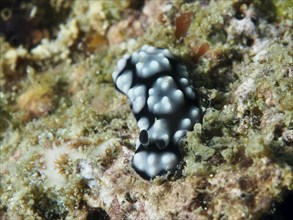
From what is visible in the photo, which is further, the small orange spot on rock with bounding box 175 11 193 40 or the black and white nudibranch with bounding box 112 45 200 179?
the small orange spot on rock with bounding box 175 11 193 40

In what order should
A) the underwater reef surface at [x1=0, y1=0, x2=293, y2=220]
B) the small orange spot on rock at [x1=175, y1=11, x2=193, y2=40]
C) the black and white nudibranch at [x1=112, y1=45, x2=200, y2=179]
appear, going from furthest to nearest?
the small orange spot on rock at [x1=175, y1=11, x2=193, y2=40] → the black and white nudibranch at [x1=112, y1=45, x2=200, y2=179] → the underwater reef surface at [x1=0, y1=0, x2=293, y2=220]

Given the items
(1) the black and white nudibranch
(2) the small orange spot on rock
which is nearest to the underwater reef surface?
(2) the small orange spot on rock

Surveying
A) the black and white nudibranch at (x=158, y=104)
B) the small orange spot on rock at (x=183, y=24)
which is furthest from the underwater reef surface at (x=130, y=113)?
the black and white nudibranch at (x=158, y=104)

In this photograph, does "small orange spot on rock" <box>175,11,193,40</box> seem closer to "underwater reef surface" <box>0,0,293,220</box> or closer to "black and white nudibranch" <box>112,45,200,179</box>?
A: "underwater reef surface" <box>0,0,293,220</box>

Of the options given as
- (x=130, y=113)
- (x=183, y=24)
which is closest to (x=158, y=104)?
(x=130, y=113)

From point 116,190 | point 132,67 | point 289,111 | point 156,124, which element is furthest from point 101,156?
point 289,111

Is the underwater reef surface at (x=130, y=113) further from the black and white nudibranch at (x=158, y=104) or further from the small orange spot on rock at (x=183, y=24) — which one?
the black and white nudibranch at (x=158, y=104)
